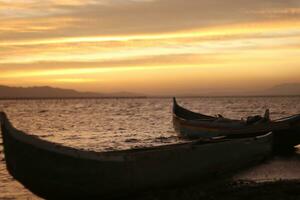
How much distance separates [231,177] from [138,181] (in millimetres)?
4613

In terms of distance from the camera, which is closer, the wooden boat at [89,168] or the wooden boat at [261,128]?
the wooden boat at [89,168]

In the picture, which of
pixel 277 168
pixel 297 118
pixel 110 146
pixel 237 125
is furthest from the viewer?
pixel 110 146

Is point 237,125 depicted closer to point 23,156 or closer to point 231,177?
point 231,177

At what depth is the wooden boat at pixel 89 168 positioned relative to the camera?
9.30 meters

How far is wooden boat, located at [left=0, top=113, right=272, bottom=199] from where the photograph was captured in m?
9.30

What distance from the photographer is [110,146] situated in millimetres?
26031

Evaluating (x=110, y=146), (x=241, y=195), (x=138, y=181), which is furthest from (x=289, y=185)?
(x=110, y=146)

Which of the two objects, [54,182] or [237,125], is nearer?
[54,182]

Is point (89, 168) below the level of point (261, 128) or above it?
above

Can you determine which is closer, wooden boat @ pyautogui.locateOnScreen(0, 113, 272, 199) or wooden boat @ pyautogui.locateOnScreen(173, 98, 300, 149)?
wooden boat @ pyautogui.locateOnScreen(0, 113, 272, 199)

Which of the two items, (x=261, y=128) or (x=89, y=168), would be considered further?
(x=261, y=128)

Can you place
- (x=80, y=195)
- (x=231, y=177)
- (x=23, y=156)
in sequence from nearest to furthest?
(x=23, y=156) → (x=80, y=195) → (x=231, y=177)

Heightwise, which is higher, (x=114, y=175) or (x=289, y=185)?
(x=114, y=175)

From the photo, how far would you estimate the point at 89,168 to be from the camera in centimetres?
983
